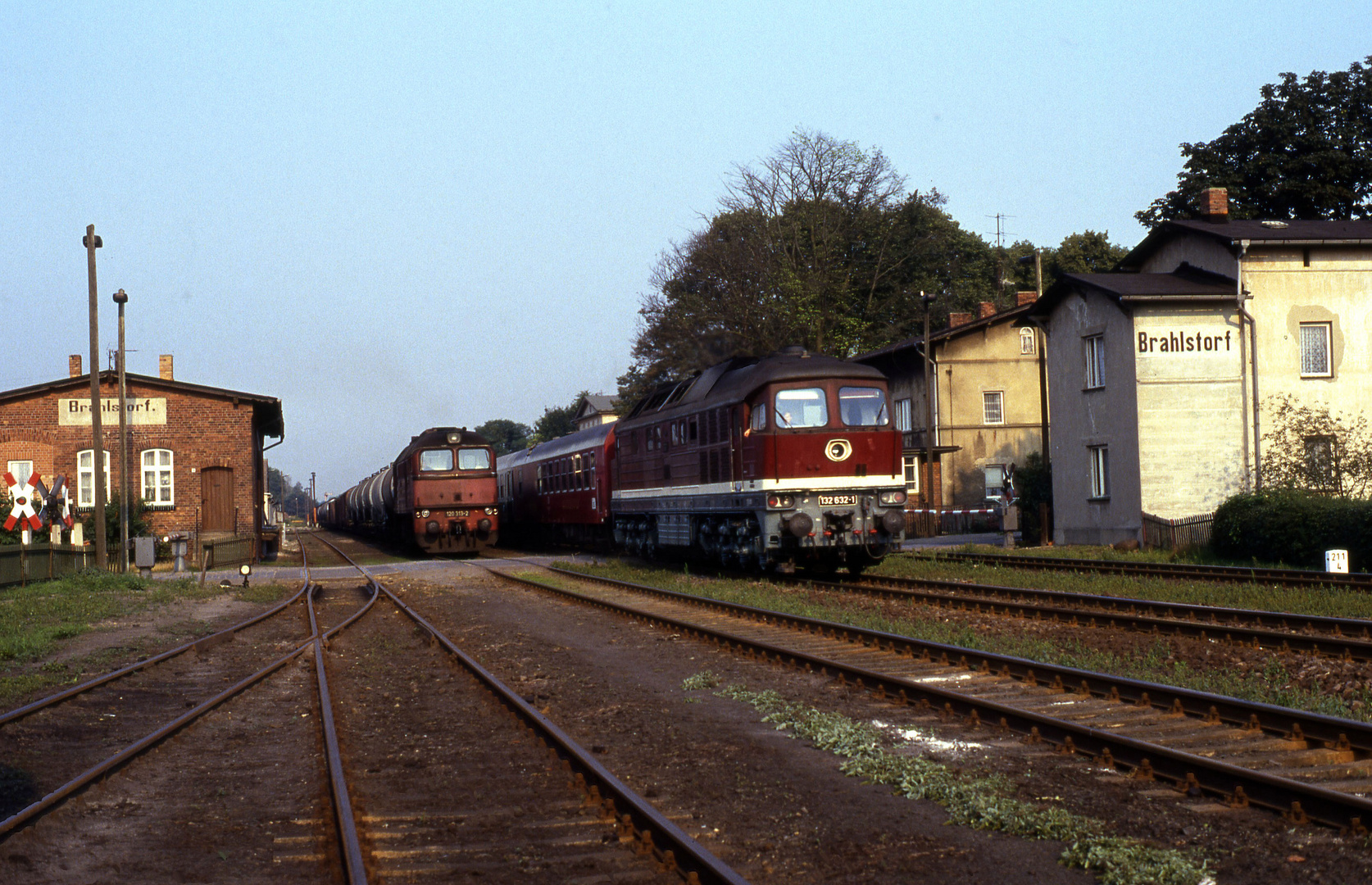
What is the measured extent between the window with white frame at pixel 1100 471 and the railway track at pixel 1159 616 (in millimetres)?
12312

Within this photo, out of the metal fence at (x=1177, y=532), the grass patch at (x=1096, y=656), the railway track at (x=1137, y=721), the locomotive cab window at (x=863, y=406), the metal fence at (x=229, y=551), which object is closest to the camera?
the railway track at (x=1137, y=721)

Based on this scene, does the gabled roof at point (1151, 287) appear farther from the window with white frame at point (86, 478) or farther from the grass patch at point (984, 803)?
the window with white frame at point (86, 478)

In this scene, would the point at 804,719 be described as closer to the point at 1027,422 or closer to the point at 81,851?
the point at 81,851

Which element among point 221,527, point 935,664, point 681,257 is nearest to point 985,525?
point 681,257

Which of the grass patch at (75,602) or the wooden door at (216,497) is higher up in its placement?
the wooden door at (216,497)

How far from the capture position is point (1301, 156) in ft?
157

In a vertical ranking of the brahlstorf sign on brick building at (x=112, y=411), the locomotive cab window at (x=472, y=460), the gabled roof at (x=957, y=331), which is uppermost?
the gabled roof at (x=957, y=331)

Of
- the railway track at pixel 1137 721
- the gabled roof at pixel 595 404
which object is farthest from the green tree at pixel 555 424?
the railway track at pixel 1137 721

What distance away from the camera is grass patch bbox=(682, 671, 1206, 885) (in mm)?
4855

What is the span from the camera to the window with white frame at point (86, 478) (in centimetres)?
3234

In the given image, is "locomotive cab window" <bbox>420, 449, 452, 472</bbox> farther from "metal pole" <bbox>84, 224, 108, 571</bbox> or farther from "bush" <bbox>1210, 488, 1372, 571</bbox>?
"bush" <bbox>1210, 488, 1372, 571</bbox>

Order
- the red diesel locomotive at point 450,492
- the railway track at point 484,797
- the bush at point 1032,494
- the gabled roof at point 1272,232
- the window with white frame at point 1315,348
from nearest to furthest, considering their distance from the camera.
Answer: the railway track at point 484,797 < the gabled roof at point 1272,232 < the window with white frame at point 1315,348 < the red diesel locomotive at point 450,492 < the bush at point 1032,494

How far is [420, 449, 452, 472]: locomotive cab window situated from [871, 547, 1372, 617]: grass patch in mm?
14046

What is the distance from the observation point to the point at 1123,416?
27578 mm
